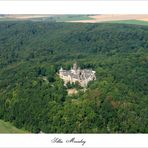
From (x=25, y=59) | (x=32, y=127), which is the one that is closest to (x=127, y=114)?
(x=32, y=127)

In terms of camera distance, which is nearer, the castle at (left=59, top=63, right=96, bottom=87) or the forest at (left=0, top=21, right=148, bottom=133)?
the forest at (left=0, top=21, right=148, bottom=133)

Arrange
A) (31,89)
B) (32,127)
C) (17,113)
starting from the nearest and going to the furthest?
(32,127) → (17,113) → (31,89)

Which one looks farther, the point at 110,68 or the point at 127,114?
the point at 110,68

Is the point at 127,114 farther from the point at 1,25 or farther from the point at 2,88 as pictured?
Answer: the point at 1,25

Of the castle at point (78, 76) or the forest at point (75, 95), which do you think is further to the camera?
the castle at point (78, 76)
